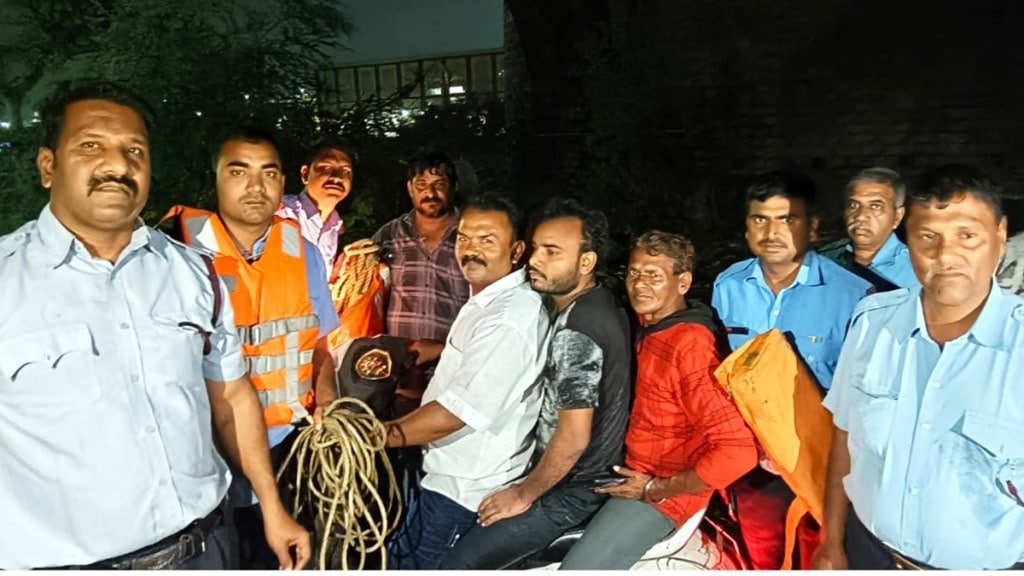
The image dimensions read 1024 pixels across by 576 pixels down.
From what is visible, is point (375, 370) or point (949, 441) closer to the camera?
point (949, 441)

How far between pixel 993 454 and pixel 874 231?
0.71m

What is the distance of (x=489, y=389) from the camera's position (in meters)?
2.09

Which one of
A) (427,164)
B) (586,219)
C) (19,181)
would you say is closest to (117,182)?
(19,181)

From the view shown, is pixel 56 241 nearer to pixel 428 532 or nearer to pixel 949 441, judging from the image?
pixel 428 532

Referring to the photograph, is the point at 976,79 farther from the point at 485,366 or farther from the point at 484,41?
the point at 485,366

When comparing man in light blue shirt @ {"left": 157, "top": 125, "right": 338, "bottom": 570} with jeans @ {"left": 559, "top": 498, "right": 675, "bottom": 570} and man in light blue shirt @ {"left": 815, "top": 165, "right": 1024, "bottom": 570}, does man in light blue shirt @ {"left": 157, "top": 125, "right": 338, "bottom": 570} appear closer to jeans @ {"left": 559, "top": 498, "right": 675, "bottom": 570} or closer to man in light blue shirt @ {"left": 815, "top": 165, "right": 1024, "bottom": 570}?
jeans @ {"left": 559, "top": 498, "right": 675, "bottom": 570}

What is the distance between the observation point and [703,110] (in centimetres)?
253

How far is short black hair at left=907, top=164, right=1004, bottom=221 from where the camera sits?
1.85 metres

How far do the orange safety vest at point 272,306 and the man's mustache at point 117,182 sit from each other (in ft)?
0.78

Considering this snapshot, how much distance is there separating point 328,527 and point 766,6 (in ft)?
7.25

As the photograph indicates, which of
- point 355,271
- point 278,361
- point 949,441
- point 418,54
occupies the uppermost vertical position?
point 418,54

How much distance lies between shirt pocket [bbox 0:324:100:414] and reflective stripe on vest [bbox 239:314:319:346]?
0.42 meters

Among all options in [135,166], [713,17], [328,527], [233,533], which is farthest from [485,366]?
[713,17]

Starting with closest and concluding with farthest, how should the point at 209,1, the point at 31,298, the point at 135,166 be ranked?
the point at 31,298 < the point at 135,166 < the point at 209,1
